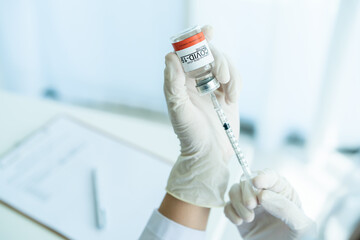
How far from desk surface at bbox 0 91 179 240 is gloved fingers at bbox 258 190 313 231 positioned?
0.43 meters

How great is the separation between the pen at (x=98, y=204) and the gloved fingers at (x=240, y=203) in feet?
1.30

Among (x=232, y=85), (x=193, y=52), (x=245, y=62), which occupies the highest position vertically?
(x=193, y=52)

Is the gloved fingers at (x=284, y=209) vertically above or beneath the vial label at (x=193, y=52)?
beneath

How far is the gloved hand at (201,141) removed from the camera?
896 mm

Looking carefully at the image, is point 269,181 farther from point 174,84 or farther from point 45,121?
point 45,121

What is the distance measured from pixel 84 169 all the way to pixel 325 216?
808 millimetres

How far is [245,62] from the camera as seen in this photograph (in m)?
2.01

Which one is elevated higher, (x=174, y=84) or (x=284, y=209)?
(x=174, y=84)

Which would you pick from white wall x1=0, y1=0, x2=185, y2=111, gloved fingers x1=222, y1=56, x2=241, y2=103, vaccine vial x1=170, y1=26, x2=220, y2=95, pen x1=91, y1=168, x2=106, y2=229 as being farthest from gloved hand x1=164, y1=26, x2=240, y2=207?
white wall x1=0, y1=0, x2=185, y2=111

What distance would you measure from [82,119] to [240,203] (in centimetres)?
78

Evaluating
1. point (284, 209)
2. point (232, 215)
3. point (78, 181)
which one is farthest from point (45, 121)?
point (284, 209)

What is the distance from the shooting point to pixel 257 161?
2131mm

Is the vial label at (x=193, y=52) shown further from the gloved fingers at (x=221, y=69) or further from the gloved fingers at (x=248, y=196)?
the gloved fingers at (x=248, y=196)

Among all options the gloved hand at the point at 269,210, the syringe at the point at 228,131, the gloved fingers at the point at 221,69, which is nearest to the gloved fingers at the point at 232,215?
the gloved hand at the point at 269,210
